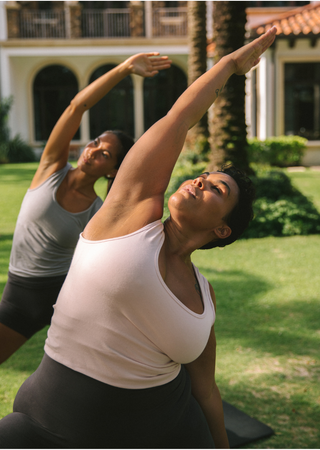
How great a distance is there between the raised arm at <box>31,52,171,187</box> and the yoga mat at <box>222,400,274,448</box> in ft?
6.32

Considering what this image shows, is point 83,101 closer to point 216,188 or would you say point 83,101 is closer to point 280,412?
point 216,188

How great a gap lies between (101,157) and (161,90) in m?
20.2

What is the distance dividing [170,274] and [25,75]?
21969 mm

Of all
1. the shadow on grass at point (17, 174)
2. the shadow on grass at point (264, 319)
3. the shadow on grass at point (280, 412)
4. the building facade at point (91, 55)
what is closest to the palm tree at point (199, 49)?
the shadow on grass at point (17, 174)

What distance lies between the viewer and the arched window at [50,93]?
22062 millimetres

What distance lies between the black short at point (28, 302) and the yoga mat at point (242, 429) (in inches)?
51.6

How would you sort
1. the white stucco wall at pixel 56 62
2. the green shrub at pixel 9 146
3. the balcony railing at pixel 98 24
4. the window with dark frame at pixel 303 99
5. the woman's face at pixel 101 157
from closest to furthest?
1. the woman's face at pixel 101 157
2. the window with dark frame at pixel 303 99
3. the green shrub at pixel 9 146
4. the white stucco wall at pixel 56 62
5. the balcony railing at pixel 98 24

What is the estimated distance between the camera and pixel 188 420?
1776 mm

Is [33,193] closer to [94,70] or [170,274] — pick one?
[170,274]

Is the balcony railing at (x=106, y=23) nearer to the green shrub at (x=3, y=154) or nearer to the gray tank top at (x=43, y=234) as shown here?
the green shrub at (x=3, y=154)

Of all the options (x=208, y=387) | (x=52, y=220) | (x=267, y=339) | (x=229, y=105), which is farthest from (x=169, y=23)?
(x=208, y=387)

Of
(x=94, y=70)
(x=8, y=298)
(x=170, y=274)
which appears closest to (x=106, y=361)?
(x=170, y=274)

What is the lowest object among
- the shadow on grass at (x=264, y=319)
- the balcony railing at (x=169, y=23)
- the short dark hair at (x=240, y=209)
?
the shadow on grass at (x=264, y=319)

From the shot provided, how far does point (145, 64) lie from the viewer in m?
2.66
